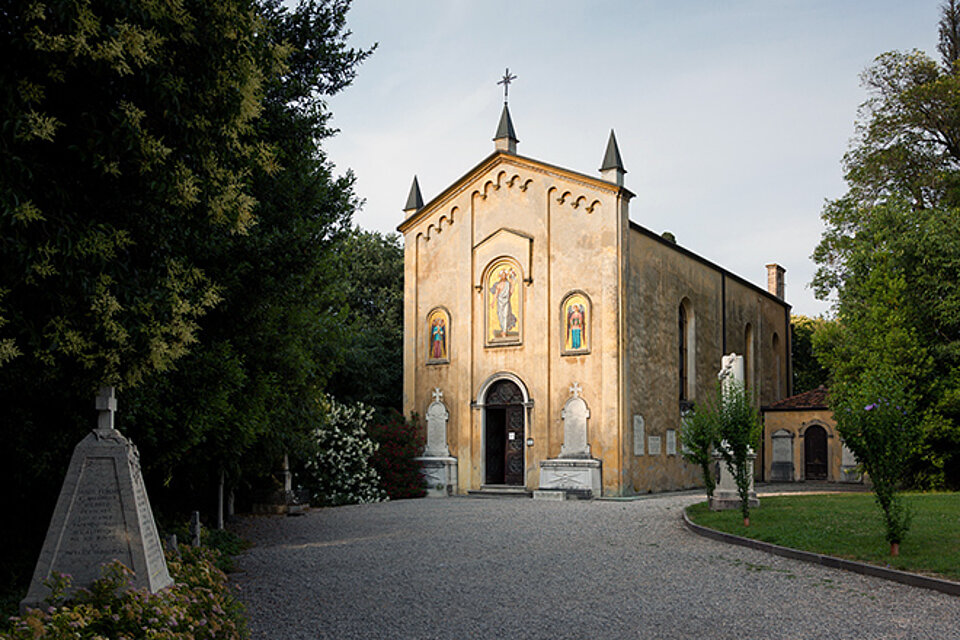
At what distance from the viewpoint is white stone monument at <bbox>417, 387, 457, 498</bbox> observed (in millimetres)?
25547

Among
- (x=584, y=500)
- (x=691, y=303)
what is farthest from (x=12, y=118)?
(x=691, y=303)

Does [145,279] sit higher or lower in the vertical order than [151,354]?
higher

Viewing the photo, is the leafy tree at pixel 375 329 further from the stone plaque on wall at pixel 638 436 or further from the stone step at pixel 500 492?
the stone plaque on wall at pixel 638 436

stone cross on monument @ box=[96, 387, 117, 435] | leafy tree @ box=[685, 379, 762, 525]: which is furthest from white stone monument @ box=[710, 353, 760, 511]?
stone cross on monument @ box=[96, 387, 117, 435]

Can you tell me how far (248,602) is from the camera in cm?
855

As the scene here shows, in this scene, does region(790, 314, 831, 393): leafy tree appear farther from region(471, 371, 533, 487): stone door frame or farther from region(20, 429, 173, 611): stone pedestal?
region(20, 429, 173, 611): stone pedestal

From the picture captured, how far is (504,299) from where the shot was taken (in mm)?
26188

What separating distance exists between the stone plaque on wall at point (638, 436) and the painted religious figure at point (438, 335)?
20.8 feet

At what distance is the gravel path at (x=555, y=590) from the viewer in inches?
291

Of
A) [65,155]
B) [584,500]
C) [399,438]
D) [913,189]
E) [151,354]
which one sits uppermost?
[913,189]

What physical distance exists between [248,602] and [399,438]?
1680 cm

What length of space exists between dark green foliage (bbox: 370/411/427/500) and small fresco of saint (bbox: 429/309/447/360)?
2536 mm

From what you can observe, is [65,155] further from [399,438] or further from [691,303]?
[691,303]

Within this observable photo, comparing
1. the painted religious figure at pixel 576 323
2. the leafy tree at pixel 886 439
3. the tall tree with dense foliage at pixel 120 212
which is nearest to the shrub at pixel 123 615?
the tall tree with dense foliage at pixel 120 212
